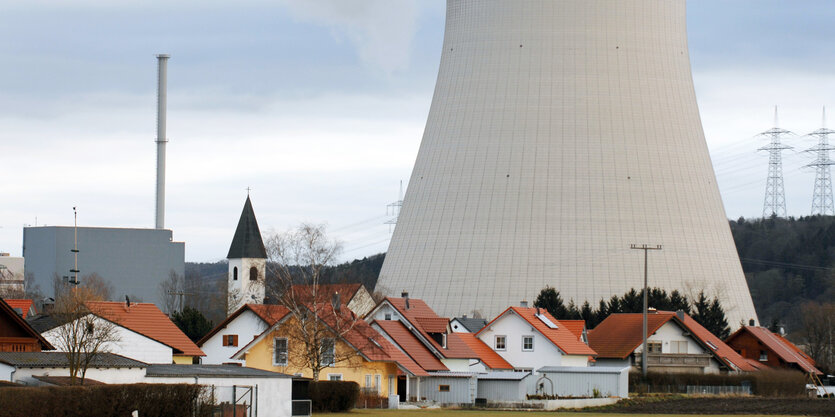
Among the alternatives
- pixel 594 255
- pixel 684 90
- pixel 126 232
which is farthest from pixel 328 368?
pixel 126 232

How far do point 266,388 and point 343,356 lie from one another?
6.91m

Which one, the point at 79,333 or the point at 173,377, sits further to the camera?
the point at 79,333

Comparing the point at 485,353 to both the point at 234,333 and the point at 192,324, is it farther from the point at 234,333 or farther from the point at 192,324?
the point at 192,324

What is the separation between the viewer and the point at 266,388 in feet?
73.8

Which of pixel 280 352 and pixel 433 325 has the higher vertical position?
pixel 433 325

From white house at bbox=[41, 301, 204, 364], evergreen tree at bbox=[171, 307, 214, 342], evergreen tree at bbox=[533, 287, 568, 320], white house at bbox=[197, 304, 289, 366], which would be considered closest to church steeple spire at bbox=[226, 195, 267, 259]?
evergreen tree at bbox=[171, 307, 214, 342]

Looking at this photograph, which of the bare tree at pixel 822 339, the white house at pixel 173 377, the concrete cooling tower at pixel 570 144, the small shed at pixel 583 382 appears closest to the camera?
the white house at pixel 173 377

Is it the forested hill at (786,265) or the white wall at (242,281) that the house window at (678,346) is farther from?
the forested hill at (786,265)

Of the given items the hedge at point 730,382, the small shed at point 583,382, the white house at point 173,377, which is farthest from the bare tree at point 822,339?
the white house at point 173,377

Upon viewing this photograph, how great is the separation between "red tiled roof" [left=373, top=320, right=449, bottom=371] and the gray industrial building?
1883 inches

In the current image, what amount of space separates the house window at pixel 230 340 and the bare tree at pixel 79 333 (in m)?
5.54

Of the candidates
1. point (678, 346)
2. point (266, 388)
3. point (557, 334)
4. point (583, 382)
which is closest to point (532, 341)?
point (557, 334)

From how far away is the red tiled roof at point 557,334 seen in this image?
3850 cm

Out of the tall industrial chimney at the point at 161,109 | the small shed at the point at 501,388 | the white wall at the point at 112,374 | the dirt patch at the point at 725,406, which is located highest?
the tall industrial chimney at the point at 161,109
